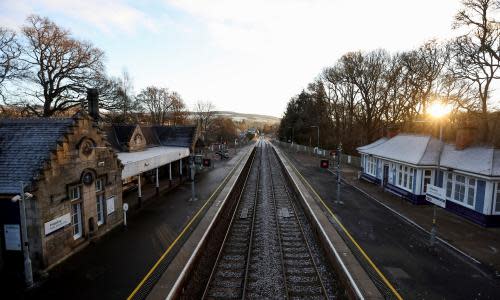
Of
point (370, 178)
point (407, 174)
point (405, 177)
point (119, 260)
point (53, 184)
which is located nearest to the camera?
point (53, 184)

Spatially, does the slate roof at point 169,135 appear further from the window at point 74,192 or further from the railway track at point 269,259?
the window at point 74,192

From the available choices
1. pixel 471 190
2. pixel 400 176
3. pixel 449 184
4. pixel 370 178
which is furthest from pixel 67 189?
pixel 370 178

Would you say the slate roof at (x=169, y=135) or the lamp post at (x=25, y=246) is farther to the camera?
the slate roof at (x=169, y=135)

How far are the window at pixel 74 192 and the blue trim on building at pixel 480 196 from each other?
778 inches

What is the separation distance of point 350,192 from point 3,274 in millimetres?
21361

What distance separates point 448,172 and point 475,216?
3.29 meters

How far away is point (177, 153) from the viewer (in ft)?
85.5

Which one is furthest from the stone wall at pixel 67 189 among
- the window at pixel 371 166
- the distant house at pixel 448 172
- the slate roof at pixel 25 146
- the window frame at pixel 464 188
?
the window at pixel 371 166

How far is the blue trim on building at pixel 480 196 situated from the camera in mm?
14855

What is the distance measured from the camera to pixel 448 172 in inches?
696

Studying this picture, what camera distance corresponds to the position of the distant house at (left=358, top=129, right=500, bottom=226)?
47.9ft

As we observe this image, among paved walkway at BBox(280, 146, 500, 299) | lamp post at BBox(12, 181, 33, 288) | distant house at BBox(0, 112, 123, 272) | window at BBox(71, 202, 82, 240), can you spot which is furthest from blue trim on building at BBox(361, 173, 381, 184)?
lamp post at BBox(12, 181, 33, 288)

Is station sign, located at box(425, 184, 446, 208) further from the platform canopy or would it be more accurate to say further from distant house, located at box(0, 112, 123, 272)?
the platform canopy

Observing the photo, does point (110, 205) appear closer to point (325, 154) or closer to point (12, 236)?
point (12, 236)
